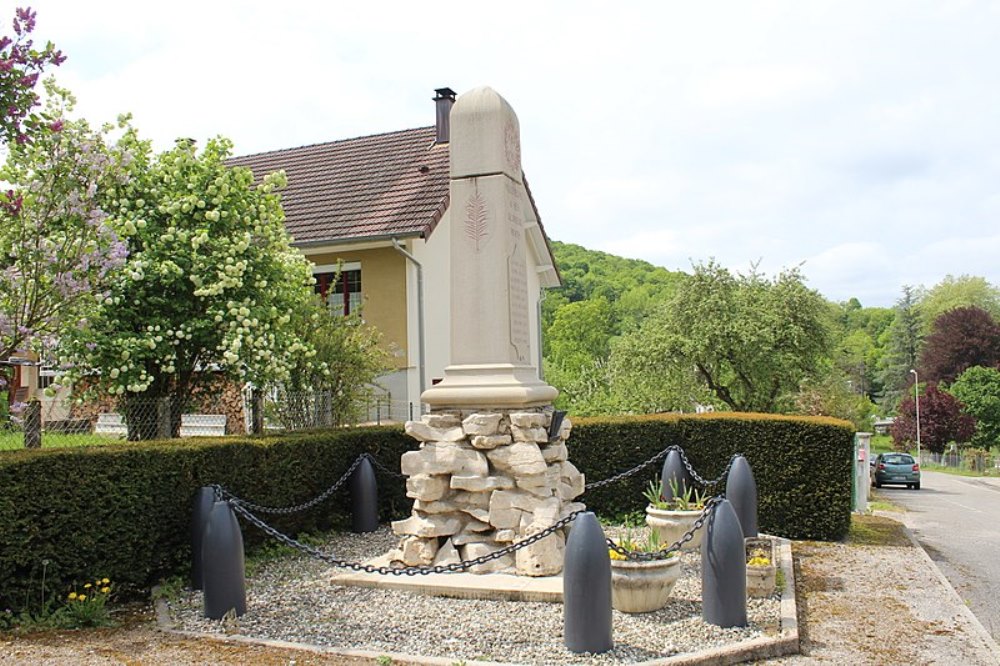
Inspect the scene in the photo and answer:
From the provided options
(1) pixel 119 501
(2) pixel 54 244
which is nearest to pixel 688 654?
(1) pixel 119 501

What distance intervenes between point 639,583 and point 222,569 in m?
3.42

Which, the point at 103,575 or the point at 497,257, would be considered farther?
the point at 497,257

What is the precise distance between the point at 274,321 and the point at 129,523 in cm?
538

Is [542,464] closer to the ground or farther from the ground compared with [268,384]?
closer to the ground

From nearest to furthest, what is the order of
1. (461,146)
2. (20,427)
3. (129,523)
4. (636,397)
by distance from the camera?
(129,523) → (461,146) → (20,427) → (636,397)

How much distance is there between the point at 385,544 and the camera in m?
10.9

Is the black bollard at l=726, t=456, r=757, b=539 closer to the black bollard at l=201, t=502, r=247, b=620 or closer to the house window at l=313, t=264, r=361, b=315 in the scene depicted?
the black bollard at l=201, t=502, r=247, b=620

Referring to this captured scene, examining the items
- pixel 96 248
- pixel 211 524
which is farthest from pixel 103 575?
pixel 96 248

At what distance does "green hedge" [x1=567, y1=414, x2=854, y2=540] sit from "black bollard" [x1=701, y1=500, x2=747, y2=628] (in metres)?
5.51

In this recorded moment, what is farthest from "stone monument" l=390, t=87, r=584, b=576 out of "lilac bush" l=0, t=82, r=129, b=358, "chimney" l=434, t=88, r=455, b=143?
"chimney" l=434, t=88, r=455, b=143

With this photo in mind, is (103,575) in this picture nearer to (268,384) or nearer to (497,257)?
(497,257)

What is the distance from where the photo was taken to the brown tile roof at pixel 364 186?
2086 cm

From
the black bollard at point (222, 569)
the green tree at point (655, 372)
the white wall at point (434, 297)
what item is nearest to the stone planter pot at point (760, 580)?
the black bollard at point (222, 569)

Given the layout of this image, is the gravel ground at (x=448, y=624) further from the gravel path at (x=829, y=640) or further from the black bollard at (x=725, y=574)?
the gravel path at (x=829, y=640)
